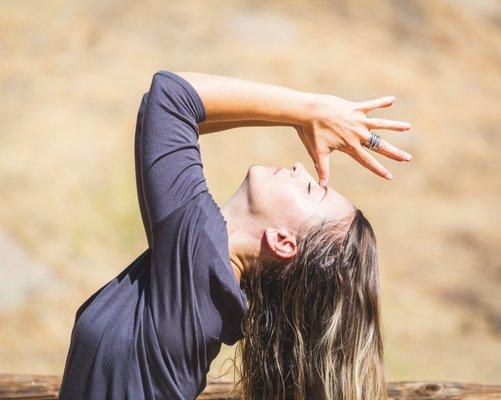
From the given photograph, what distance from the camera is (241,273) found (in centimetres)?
195

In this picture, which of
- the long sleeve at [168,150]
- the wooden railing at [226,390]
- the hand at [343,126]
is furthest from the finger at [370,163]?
the wooden railing at [226,390]

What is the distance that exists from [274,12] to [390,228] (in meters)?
3.77

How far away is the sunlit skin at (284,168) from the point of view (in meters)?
1.90

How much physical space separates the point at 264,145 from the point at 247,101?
7.20 metres

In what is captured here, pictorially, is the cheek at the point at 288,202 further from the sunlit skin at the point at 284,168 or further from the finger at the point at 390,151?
the finger at the point at 390,151

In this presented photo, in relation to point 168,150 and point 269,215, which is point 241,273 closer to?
point 269,215

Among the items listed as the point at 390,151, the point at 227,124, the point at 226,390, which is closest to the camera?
the point at 390,151

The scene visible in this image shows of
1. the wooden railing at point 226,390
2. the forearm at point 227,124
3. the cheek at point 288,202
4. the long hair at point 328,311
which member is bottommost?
the wooden railing at point 226,390

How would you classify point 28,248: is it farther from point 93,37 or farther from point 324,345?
point 324,345

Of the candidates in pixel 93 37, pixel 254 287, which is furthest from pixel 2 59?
pixel 254 287

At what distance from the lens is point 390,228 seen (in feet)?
28.1

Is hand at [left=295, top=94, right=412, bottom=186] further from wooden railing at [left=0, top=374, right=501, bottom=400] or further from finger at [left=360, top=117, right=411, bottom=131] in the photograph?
wooden railing at [left=0, top=374, right=501, bottom=400]

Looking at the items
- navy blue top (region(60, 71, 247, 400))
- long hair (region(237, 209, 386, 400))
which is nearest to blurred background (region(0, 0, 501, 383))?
long hair (region(237, 209, 386, 400))

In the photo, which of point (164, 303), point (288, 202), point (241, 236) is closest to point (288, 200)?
point (288, 202)
